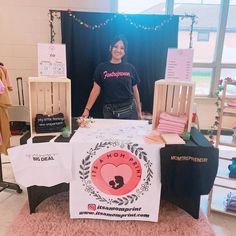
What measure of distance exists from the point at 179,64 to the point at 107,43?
5.36 feet

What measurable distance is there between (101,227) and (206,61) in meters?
3.39

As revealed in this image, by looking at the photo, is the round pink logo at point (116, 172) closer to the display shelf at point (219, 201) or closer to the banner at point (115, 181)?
the banner at point (115, 181)

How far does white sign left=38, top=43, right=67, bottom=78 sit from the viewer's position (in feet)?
6.34

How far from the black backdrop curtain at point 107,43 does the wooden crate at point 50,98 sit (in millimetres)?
1216

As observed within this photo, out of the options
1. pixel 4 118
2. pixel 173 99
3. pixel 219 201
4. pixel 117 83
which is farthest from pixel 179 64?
pixel 4 118

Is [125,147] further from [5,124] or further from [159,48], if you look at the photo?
[159,48]

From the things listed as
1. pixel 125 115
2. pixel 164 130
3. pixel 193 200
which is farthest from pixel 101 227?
pixel 125 115

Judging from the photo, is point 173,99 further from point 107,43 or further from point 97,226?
point 107,43

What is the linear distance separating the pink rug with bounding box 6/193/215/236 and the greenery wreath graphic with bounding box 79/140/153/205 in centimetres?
20

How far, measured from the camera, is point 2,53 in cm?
396

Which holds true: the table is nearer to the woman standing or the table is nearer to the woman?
the woman standing

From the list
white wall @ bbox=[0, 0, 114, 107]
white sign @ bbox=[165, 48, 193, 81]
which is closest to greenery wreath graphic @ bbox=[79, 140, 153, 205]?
white sign @ bbox=[165, 48, 193, 81]

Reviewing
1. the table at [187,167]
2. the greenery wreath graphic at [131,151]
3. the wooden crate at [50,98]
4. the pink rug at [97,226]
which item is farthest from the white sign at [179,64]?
the pink rug at [97,226]

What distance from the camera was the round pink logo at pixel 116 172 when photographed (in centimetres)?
185
